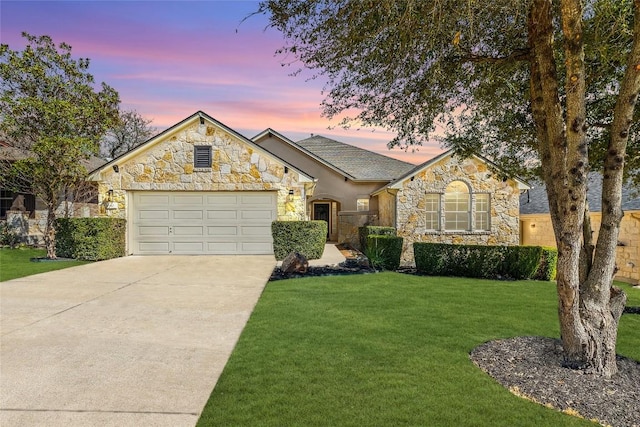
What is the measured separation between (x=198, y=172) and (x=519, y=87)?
11.8 meters

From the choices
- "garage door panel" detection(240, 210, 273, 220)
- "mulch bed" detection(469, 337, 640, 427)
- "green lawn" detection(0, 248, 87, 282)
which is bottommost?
"mulch bed" detection(469, 337, 640, 427)

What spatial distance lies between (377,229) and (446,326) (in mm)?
9545

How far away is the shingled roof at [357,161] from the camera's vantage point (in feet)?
70.9

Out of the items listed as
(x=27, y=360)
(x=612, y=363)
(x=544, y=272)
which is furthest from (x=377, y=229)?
(x=27, y=360)

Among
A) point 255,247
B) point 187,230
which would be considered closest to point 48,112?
point 187,230

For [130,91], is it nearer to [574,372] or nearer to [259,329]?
[259,329]

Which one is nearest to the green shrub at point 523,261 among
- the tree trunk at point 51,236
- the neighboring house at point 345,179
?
the neighboring house at point 345,179

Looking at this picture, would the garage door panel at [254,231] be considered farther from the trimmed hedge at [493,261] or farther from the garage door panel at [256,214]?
the trimmed hedge at [493,261]

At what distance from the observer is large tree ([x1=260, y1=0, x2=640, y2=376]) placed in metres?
3.85

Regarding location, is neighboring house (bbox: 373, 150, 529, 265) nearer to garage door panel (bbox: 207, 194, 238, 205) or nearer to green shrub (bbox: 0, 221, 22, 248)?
garage door panel (bbox: 207, 194, 238, 205)

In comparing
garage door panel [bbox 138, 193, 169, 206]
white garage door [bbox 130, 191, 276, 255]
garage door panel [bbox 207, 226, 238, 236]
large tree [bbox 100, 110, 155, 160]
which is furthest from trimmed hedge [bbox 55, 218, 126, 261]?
large tree [bbox 100, 110, 155, 160]

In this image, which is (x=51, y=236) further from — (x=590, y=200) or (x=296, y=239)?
(x=590, y=200)

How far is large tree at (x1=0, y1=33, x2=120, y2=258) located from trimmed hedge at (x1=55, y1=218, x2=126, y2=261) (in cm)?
56

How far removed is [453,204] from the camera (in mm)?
15641
